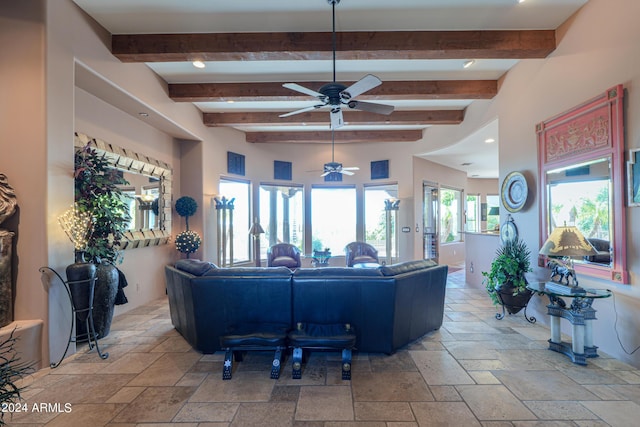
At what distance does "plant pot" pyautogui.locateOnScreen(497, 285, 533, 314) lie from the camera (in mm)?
3842

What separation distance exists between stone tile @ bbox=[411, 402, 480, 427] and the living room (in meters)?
1.92

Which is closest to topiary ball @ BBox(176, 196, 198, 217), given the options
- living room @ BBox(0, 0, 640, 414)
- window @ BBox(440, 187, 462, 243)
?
living room @ BBox(0, 0, 640, 414)

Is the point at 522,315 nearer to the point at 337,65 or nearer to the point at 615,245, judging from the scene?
the point at 615,245

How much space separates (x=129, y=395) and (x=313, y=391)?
1.50 m

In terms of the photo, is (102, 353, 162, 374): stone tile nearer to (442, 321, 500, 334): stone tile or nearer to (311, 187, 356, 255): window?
(442, 321, 500, 334): stone tile

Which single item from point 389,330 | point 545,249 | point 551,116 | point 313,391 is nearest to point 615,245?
point 545,249

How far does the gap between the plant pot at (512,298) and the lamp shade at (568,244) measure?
1182 millimetres

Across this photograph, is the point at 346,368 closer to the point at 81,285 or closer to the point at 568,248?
the point at 568,248

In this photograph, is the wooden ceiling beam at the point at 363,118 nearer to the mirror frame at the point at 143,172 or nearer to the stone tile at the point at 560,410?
the mirror frame at the point at 143,172

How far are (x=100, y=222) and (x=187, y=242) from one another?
2.05m

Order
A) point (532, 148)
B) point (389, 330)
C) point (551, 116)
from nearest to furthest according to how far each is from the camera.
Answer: point (389, 330)
point (551, 116)
point (532, 148)

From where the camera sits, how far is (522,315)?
412cm

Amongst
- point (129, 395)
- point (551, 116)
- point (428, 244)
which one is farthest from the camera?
point (428, 244)

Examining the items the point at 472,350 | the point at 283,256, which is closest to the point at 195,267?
the point at 472,350
